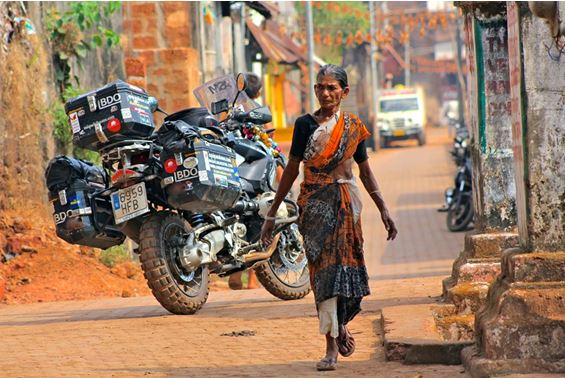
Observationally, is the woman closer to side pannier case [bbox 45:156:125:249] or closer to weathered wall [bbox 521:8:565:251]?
weathered wall [bbox 521:8:565:251]

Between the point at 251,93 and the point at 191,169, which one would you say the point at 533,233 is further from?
the point at 251,93

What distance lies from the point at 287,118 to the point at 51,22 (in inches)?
1312

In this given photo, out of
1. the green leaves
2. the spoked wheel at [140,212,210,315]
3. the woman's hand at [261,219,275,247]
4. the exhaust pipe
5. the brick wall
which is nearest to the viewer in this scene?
the woman's hand at [261,219,275,247]

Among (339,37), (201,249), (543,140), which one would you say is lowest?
(201,249)

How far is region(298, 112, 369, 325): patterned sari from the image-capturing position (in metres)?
6.77

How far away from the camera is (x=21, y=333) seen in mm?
9211

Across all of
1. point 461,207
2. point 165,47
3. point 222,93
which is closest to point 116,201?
point 222,93

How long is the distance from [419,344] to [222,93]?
14.9 ft

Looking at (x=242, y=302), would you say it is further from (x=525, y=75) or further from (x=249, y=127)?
(x=525, y=75)

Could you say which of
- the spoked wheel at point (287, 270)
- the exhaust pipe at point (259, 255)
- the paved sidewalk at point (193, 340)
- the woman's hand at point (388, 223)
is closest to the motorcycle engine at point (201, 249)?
the exhaust pipe at point (259, 255)

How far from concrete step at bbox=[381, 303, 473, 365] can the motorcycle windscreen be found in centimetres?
365

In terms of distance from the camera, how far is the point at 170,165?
9.15 m

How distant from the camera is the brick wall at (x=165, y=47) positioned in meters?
19.0

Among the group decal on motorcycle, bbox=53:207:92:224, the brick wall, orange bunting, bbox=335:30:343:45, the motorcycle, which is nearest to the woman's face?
decal on motorcycle, bbox=53:207:92:224
